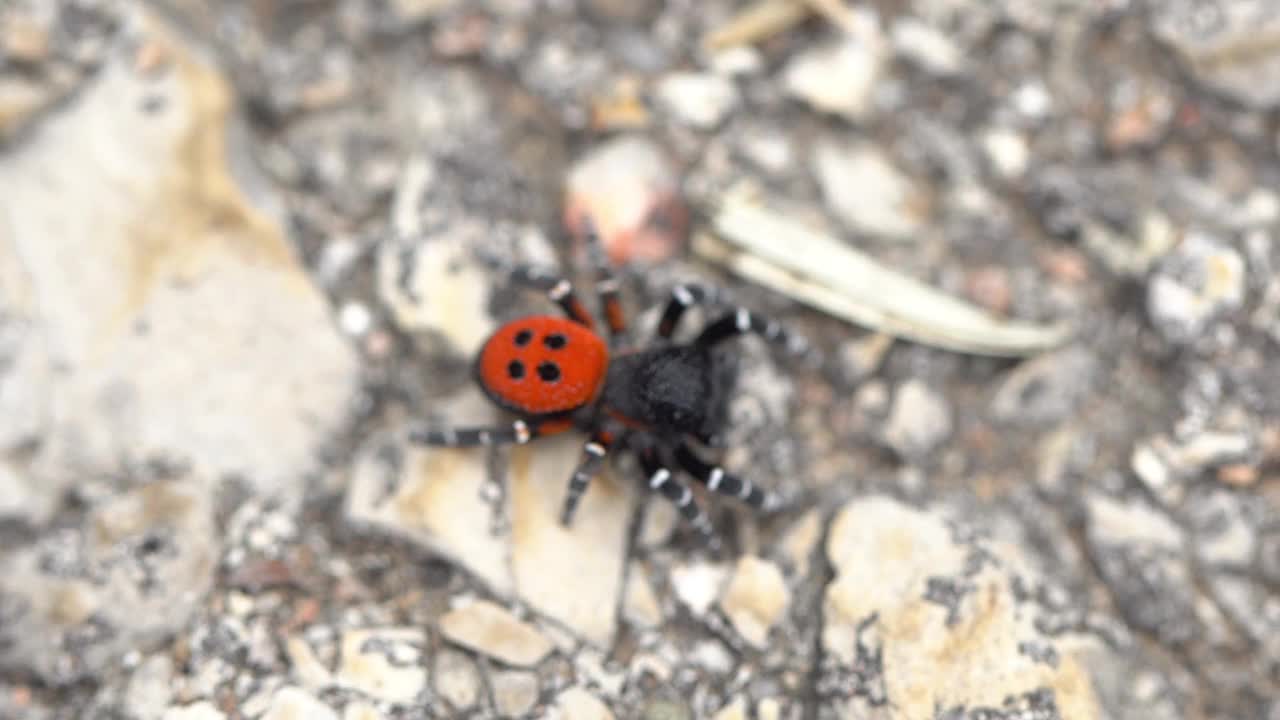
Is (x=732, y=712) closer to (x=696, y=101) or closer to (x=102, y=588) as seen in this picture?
(x=102, y=588)

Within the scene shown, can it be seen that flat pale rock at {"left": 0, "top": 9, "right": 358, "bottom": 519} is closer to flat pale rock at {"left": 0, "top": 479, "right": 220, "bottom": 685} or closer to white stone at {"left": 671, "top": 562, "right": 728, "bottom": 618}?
flat pale rock at {"left": 0, "top": 479, "right": 220, "bottom": 685}

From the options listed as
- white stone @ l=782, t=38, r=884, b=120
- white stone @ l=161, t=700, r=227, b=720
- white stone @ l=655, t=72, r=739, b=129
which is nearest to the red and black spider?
white stone @ l=655, t=72, r=739, b=129

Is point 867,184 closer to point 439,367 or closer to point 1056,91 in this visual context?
point 1056,91

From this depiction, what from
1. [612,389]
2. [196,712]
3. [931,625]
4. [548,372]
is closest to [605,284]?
[612,389]

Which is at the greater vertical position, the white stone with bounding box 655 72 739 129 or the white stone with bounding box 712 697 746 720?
the white stone with bounding box 655 72 739 129

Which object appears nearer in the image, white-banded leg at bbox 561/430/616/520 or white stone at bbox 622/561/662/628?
white stone at bbox 622/561/662/628

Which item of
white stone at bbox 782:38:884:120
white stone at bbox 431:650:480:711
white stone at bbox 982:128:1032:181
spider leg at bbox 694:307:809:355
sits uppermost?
white stone at bbox 782:38:884:120

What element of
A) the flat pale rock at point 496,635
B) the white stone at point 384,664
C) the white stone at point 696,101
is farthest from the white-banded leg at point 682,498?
the white stone at point 696,101

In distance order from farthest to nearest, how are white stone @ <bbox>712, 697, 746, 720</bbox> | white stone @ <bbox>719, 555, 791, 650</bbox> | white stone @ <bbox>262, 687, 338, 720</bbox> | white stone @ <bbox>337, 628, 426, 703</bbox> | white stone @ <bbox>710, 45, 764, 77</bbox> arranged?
1. white stone @ <bbox>710, 45, 764, 77</bbox>
2. white stone @ <bbox>719, 555, 791, 650</bbox>
3. white stone @ <bbox>712, 697, 746, 720</bbox>
4. white stone @ <bbox>337, 628, 426, 703</bbox>
5. white stone @ <bbox>262, 687, 338, 720</bbox>
